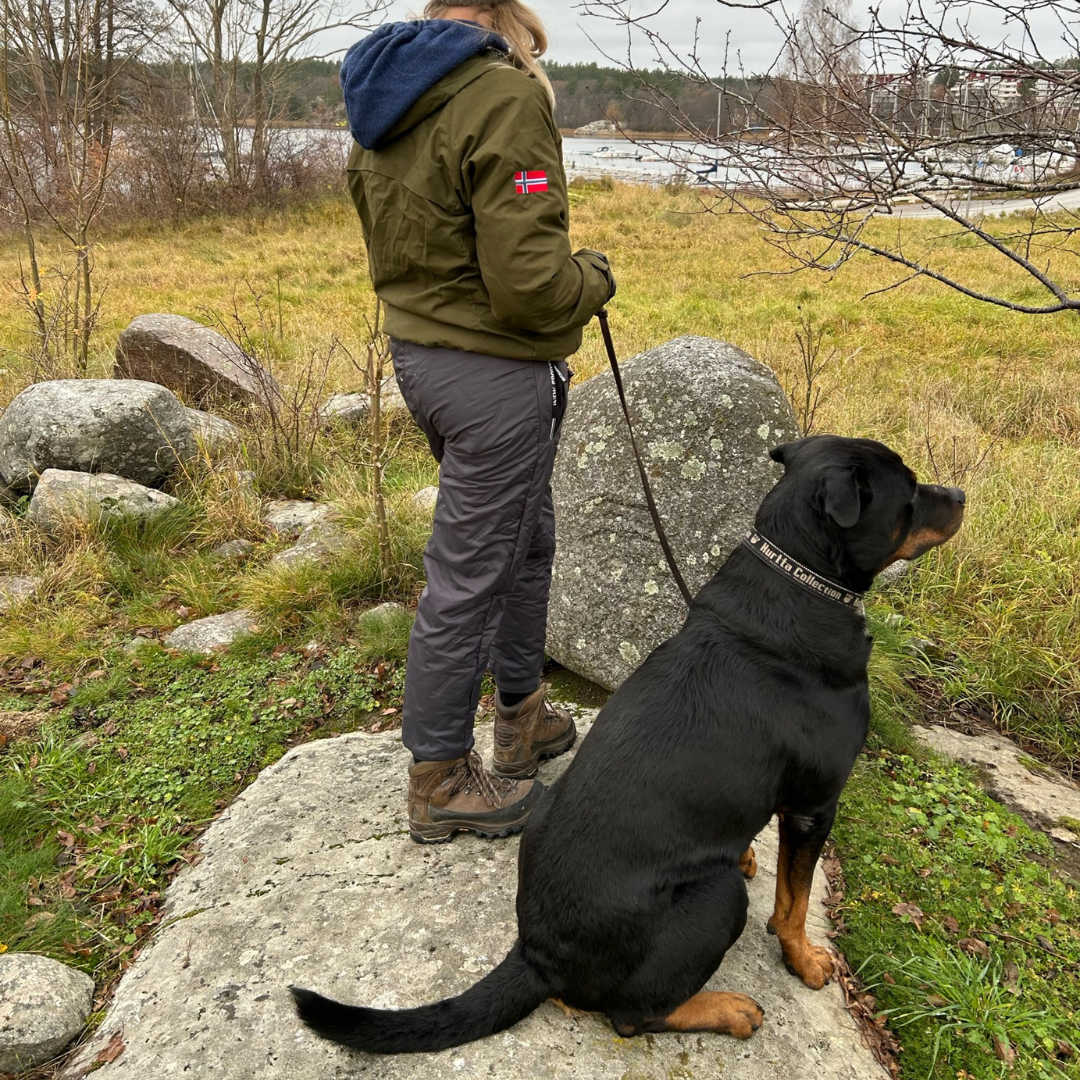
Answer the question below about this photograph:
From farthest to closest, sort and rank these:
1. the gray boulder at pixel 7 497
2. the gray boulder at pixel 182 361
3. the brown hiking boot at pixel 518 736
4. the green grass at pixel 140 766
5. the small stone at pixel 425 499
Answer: the gray boulder at pixel 182 361, the gray boulder at pixel 7 497, the small stone at pixel 425 499, the brown hiking boot at pixel 518 736, the green grass at pixel 140 766

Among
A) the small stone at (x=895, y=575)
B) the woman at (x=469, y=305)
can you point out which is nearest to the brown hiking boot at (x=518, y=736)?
the woman at (x=469, y=305)

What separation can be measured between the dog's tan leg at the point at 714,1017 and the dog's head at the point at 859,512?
1.19 meters

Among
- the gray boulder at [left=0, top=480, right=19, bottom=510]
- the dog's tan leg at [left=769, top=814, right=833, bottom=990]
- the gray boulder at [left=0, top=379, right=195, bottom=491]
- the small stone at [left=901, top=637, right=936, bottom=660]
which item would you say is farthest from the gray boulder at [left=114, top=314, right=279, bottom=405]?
the dog's tan leg at [left=769, top=814, right=833, bottom=990]

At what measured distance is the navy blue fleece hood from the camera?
2145 mm

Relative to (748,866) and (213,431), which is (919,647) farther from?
(213,431)

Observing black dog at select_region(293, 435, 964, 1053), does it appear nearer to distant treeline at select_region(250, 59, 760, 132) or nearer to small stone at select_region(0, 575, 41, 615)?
distant treeline at select_region(250, 59, 760, 132)

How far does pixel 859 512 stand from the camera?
2156mm

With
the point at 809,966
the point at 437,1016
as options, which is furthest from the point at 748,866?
the point at 437,1016

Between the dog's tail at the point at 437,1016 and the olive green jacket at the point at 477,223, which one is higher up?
the olive green jacket at the point at 477,223

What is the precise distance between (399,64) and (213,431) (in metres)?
4.50

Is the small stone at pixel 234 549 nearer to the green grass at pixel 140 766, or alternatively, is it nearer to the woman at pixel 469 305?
the green grass at pixel 140 766

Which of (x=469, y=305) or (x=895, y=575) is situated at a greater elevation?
(x=469, y=305)

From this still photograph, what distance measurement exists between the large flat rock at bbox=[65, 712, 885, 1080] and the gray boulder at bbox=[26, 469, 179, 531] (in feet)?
9.53

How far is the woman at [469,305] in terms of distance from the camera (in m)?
2.16
